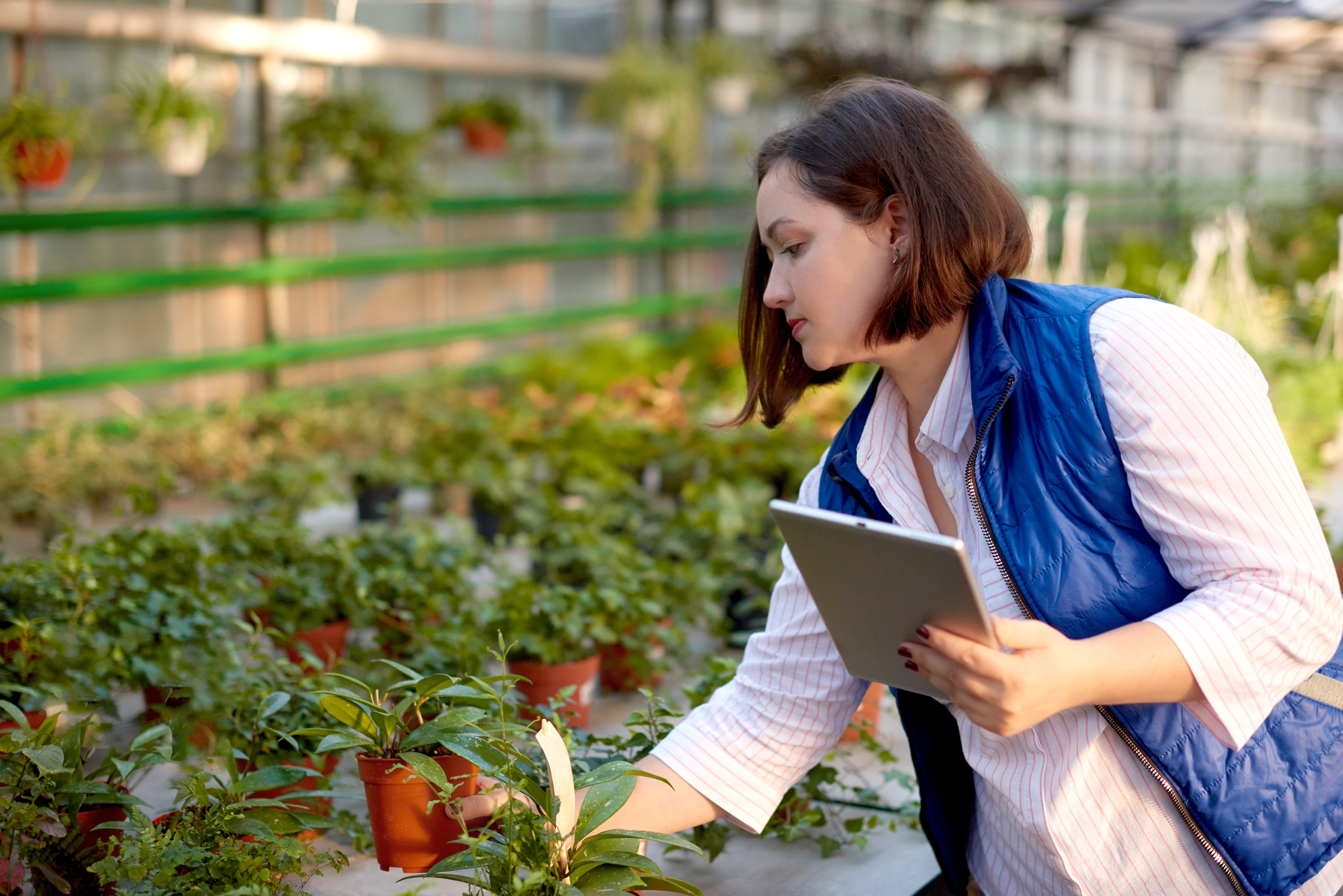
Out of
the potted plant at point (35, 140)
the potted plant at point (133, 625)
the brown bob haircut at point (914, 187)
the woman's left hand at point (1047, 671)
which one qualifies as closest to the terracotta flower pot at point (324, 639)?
the potted plant at point (133, 625)

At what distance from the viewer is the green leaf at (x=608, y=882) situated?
1.24 m

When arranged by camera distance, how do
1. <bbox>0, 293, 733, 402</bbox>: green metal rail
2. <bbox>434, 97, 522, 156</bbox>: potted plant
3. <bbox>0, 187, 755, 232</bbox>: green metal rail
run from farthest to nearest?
<bbox>434, 97, 522, 156</bbox>: potted plant → <bbox>0, 293, 733, 402</bbox>: green metal rail → <bbox>0, 187, 755, 232</bbox>: green metal rail

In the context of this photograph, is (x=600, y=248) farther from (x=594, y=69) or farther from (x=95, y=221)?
(x=95, y=221)

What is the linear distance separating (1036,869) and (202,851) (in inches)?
38.3

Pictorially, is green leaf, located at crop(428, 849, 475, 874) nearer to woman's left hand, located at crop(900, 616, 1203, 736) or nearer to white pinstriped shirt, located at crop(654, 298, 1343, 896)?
white pinstriped shirt, located at crop(654, 298, 1343, 896)

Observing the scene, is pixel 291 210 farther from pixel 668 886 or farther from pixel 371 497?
pixel 668 886

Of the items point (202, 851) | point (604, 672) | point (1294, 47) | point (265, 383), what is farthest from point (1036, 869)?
point (1294, 47)

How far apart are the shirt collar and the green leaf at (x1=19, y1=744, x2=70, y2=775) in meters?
1.14

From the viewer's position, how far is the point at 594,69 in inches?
289

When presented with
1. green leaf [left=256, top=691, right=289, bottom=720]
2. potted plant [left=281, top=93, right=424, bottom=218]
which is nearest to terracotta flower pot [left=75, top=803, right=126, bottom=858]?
green leaf [left=256, top=691, right=289, bottom=720]

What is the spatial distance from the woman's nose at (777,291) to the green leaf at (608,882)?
661 millimetres

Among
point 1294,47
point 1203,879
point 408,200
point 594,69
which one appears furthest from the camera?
point 1294,47

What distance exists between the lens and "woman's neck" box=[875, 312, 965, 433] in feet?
4.57

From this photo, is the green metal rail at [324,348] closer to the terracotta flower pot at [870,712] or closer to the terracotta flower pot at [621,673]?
the terracotta flower pot at [621,673]
